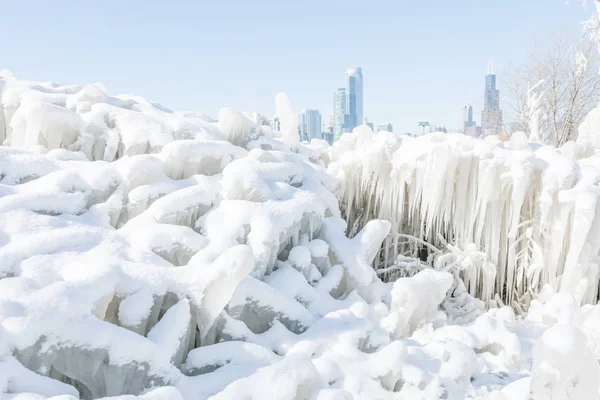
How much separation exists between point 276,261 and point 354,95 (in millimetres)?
183249

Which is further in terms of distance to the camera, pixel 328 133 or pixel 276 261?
pixel 328 133

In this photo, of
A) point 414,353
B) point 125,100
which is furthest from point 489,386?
point 125,100

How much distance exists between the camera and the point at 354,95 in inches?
7077

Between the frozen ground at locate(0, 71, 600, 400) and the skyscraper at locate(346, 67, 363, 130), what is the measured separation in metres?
168

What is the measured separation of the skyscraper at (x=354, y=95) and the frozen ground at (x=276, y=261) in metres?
168

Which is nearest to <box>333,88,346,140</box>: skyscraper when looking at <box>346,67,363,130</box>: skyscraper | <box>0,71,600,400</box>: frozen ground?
<box>346,67,363,130</box>: skyscraper

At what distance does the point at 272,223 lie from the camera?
3391mm

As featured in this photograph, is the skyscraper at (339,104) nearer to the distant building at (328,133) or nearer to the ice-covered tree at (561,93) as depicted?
the distant building at (328,133)

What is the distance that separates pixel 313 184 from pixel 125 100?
8.74 ft

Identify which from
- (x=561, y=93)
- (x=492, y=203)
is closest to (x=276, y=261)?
(x=492, y=203)

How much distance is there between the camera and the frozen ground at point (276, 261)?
221 cm

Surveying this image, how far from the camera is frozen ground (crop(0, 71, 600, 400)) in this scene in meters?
2.21

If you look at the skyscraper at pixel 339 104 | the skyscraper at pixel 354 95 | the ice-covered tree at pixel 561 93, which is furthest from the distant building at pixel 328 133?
the skyscraper at pixel 354 95

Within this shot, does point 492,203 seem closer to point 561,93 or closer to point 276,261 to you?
point 276,261
